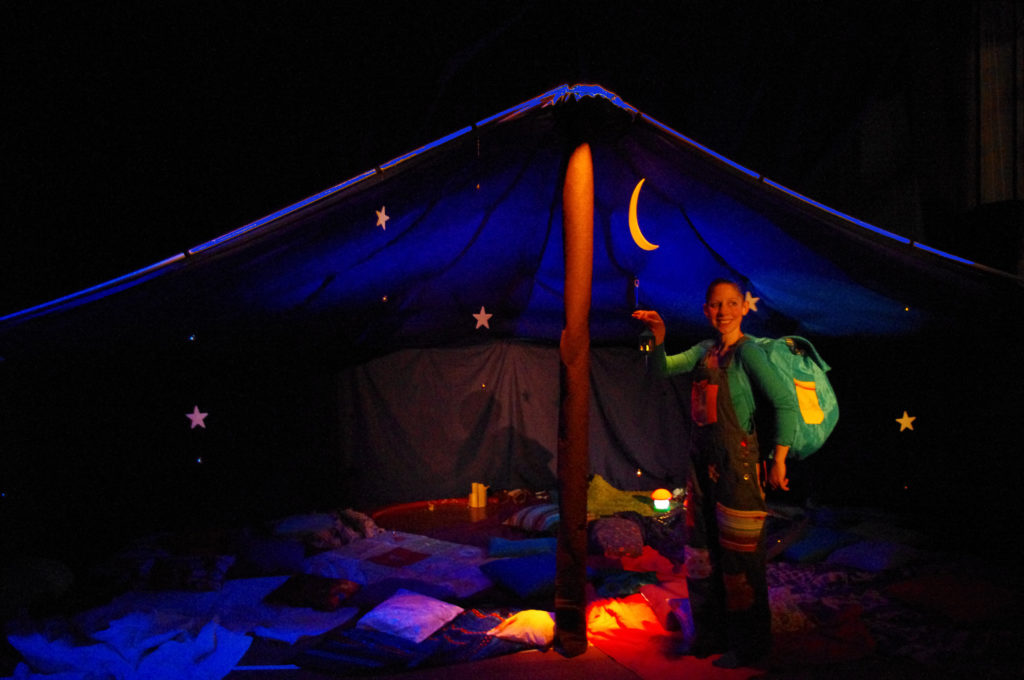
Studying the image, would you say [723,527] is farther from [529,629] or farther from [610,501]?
[610,501]

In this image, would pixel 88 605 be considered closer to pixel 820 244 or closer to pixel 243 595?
pixel 243 595

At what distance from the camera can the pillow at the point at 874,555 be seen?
13.4 feet

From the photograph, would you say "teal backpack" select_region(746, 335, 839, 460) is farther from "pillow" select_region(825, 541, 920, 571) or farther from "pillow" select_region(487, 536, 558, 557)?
"pillow" select_region(487, 536, 558, 557)

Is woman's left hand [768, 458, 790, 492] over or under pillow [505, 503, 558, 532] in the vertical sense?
over

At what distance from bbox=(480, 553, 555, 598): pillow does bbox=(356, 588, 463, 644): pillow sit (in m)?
0.43

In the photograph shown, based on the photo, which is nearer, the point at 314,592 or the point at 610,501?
the point at 314,592

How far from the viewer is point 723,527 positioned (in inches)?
106

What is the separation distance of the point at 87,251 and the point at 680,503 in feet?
19.6

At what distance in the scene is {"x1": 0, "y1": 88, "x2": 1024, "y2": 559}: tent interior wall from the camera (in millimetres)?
2672

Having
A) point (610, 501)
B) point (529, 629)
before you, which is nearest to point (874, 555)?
point (610, 501)

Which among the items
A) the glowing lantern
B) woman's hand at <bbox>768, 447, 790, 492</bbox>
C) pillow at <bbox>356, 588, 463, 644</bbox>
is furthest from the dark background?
the glowing lantern

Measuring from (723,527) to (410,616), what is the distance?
6.15 ft

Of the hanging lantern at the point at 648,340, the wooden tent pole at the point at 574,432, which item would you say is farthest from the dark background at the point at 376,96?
the hanging lantern at the point at 648,340

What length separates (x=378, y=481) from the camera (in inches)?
270
